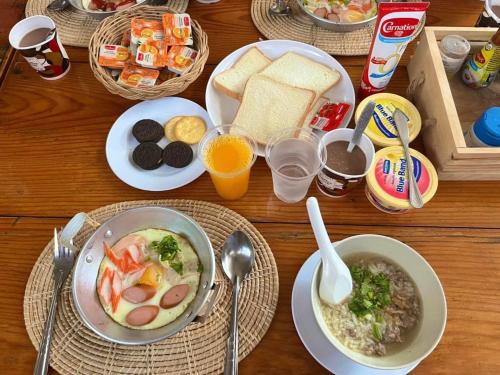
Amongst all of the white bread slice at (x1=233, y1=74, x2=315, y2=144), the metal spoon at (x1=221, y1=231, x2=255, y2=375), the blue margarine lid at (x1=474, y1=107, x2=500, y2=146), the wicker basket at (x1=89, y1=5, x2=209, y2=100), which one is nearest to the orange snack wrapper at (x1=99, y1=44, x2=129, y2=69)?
the wicker basket at (x1=89, y1=5, x2=209, y2=100)

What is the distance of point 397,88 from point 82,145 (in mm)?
885

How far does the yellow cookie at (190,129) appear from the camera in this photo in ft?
3.51

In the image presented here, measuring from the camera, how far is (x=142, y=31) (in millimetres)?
1189

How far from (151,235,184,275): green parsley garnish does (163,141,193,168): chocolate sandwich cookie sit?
21cm

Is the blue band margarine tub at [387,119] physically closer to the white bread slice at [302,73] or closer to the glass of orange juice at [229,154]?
the white bread slice at [302,73]

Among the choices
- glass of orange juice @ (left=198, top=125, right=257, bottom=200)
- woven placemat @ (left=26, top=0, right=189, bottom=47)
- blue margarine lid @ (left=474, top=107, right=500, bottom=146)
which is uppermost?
blue margarine lid @ (left=474, top=107, right=500, bottom=146)

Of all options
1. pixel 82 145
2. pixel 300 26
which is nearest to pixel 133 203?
pixel 82 145

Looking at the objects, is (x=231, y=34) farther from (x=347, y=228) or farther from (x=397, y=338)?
(x=397, y=338)

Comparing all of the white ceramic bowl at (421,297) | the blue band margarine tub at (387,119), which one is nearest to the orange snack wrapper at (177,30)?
the blue band margarine tub at (387,119)

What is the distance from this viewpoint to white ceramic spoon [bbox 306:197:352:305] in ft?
2.31

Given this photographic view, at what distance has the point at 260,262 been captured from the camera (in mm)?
918

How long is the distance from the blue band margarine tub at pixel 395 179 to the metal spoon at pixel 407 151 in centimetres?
1

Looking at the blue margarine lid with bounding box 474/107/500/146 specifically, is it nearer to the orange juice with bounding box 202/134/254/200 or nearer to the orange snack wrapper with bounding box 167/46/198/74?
the orange juice with bounding box 202/134/254/200

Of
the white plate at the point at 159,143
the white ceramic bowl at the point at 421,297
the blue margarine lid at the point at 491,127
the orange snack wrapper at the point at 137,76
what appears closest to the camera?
the white ceramic bowl at the point at 421,297
